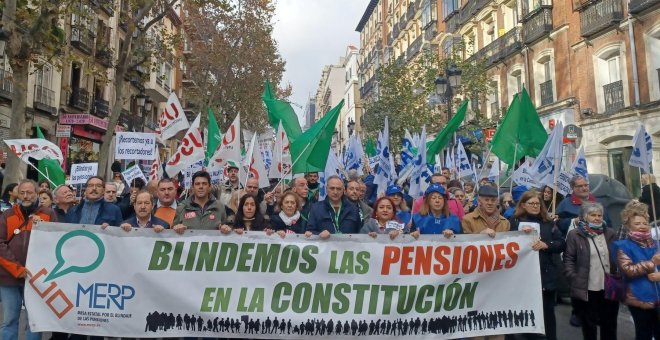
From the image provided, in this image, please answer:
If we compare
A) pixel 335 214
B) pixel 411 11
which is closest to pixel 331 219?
pixel 335 214

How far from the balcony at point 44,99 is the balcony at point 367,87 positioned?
113ft

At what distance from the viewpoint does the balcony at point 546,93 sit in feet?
74.8

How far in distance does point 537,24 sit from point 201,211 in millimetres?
21812

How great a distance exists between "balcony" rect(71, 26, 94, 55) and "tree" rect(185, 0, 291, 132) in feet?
16.1

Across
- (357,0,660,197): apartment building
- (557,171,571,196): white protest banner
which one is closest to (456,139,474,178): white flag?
(557,171,571,196): white protest banner

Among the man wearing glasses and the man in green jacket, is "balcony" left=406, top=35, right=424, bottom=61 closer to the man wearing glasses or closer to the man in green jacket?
the man in green jacket

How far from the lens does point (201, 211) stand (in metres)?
5.18

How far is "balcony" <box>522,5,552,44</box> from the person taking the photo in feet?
74.0

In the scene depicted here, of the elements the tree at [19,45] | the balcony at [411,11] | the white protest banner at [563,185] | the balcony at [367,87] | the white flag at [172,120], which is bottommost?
the white protest banner at [563,185]

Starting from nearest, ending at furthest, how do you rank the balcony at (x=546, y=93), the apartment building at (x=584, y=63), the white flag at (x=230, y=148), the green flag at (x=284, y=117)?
the white flag at (x=230, y=148) < the green flag at (x=284, y=117) < the apartment building at (x=584, y=63) < the balcony at (x=546, y=93)

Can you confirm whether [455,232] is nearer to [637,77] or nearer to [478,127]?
[637,77]

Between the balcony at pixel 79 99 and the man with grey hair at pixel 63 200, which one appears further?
the balcony at pixel 79 99

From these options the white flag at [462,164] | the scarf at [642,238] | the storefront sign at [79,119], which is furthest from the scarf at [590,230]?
the storefront sign at [79,119]

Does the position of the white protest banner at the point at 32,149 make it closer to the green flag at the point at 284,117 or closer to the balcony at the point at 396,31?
the green flag at the point at 284,117
